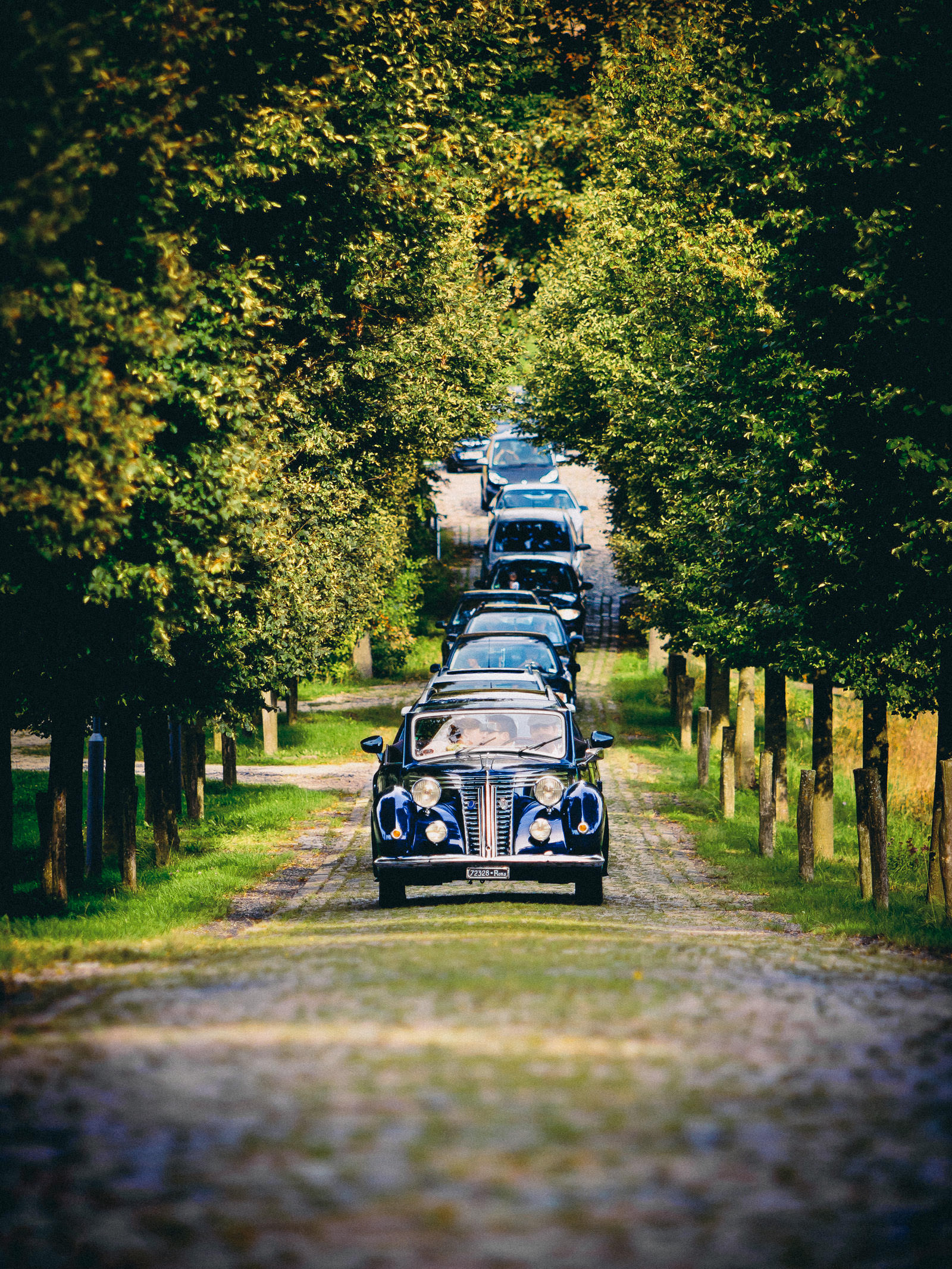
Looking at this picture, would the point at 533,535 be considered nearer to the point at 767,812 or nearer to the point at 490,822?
the point at 767,812

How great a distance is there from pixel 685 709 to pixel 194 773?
9.75 metres

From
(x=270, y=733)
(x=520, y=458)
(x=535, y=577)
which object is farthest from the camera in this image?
(x=520, y=458)

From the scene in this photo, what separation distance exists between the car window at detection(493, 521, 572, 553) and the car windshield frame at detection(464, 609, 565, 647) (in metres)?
11.2

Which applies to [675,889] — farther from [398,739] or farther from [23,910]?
[23,910]

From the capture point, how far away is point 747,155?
1565 cm

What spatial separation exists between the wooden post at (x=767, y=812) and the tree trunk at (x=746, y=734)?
3790 mm

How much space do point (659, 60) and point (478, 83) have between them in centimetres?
1591

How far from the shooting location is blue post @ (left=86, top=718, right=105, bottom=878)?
45.1 feet

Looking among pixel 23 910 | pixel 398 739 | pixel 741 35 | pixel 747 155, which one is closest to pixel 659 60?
pixel 741 35

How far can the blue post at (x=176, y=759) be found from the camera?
16766 millimetres

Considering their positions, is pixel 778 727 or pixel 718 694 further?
pixel 718 694

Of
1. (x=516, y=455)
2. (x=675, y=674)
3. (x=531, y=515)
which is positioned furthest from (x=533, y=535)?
(x=516, y=455)

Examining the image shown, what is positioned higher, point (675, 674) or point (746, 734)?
point (675, 674)

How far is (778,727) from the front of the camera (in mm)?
18281
